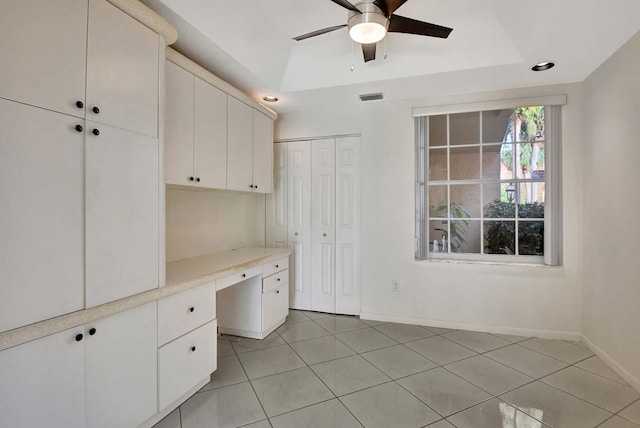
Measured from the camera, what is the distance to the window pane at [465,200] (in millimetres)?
3326

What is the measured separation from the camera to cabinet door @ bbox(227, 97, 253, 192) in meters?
2.76

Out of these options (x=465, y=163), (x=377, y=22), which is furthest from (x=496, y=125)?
(x=377, y=22)

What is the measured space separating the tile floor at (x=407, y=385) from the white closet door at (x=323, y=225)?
69 cm

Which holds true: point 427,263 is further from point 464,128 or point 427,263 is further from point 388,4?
point 388,4

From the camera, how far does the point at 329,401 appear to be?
6.61 feet

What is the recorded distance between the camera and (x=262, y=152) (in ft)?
10.9

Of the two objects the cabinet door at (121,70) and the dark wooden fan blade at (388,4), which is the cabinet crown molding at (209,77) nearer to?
the cabinet door at (121,70)

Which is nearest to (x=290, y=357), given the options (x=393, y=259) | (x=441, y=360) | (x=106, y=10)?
(x=441, y=360)

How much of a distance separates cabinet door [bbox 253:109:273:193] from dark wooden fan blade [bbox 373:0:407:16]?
171cm

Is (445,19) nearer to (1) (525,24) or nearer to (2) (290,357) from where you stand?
(1) (525,24)

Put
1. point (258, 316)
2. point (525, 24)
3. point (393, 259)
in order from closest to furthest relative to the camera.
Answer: point (525, 24) → point (258, 316) → point (393, 259)

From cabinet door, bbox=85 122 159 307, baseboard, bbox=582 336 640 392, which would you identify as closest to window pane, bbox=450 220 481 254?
baseboard, bbox=582 336 640 392

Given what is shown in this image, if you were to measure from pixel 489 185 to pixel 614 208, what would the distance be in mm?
1054

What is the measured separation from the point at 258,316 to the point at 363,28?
2.50 meters
